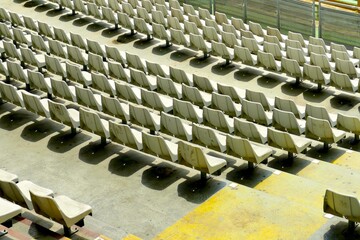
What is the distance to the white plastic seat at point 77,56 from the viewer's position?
16.7 meters

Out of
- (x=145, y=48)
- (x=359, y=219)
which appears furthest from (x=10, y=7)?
(x=359, y=219)

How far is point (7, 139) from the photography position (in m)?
A: 13.7

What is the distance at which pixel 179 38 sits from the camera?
18141 mm

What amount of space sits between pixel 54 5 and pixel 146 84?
7.60m

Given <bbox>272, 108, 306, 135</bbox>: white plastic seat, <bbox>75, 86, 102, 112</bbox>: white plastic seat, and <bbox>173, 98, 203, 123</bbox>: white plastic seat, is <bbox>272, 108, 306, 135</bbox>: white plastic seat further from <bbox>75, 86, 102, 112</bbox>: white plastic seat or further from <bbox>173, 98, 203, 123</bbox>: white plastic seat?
<bbox>75, 86, 102, 112</bbox>: white plastic seat

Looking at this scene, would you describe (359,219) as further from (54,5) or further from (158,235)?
(54,5)

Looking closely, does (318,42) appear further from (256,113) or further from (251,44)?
(256,113)

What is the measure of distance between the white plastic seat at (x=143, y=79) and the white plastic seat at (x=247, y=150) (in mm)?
3709

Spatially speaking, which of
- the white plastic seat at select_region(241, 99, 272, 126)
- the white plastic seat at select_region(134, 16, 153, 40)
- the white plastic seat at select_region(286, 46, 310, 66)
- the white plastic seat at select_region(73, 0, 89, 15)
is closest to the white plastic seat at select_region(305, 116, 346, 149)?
the white plastic seat at select_region(241, 99, 272, 126)

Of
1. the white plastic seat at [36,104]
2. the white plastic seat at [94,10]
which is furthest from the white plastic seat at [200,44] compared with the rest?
the white plastic seat at [36,104]

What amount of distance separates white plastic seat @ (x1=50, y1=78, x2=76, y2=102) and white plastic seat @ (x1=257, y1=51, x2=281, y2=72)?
162 inches

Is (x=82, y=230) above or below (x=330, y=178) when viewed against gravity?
above

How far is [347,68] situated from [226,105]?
322 cm

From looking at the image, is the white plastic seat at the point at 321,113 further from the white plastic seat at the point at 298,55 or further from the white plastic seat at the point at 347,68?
the white plastic seat at the point at 298,55
